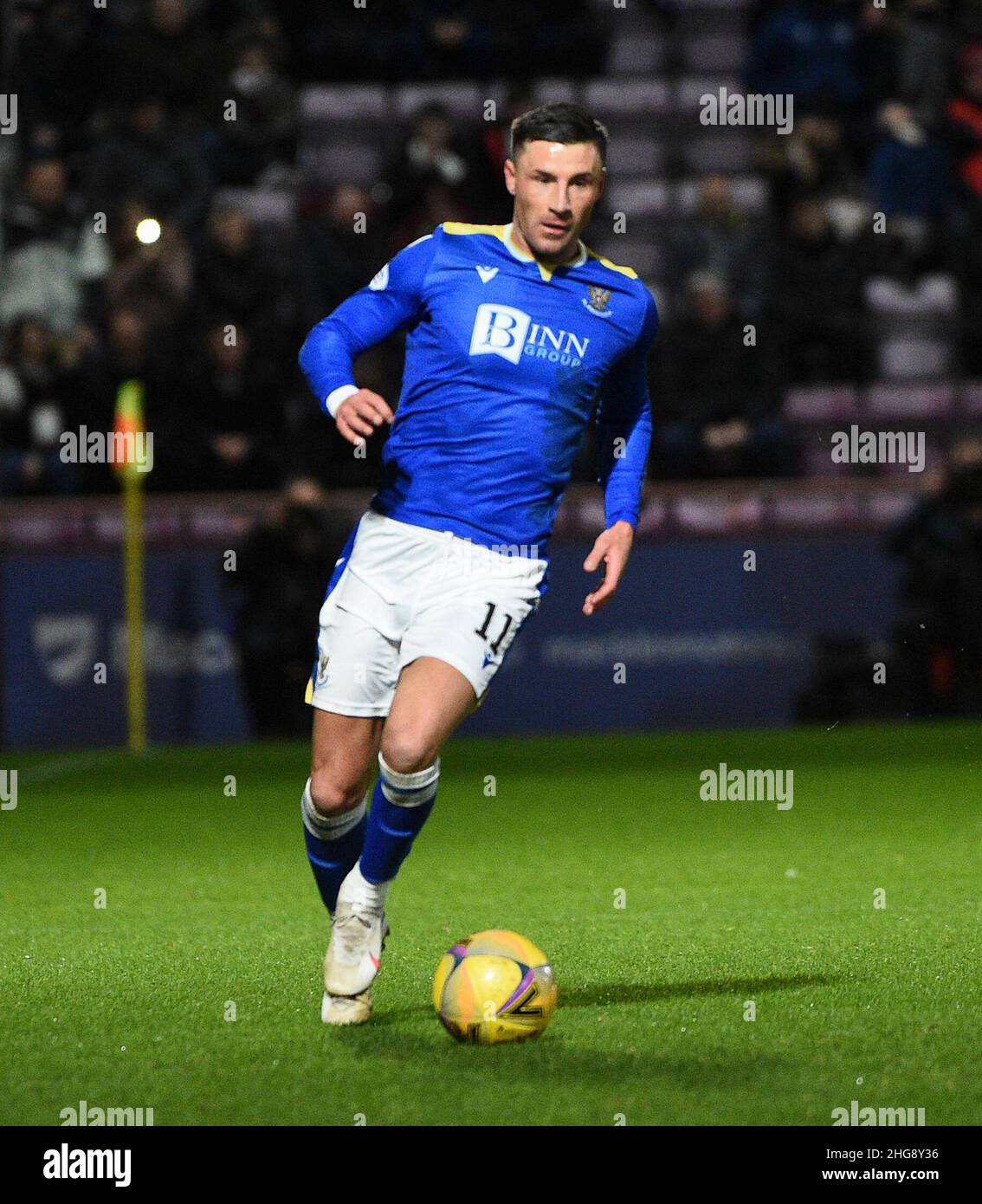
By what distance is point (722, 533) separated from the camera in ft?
43.7

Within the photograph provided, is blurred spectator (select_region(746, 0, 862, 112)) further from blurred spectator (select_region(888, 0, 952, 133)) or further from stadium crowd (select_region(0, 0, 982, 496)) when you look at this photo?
blurred spectator (select_region(888, 0, 952, 133))

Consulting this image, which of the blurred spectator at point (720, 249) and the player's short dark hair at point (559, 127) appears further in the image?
the blurred spectator at point (720, 249)

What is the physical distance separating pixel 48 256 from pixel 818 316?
18.5 feet

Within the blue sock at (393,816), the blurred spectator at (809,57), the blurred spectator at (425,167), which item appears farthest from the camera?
the blurred spectator at (809,57)

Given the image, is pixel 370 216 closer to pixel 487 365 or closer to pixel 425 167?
pixel 425 167

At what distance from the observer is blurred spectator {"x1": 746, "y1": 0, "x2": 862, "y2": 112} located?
17.0 metres

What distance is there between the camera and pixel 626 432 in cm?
574

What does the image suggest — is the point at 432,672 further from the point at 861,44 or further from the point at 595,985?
the point at 861,44

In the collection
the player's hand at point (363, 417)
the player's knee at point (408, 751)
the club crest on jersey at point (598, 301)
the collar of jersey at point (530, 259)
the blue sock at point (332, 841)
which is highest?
the collar of jersey at point (530, 259)

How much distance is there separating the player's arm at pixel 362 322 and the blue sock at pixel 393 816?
3.06 feet

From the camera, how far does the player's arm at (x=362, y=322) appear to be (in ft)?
17.3

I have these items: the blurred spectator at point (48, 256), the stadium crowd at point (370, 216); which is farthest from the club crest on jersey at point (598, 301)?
the blurred spectator at point (48, 256)

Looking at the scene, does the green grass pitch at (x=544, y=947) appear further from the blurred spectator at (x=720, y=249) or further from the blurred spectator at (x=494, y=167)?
the blurred spectator at (x=494, y=167)
